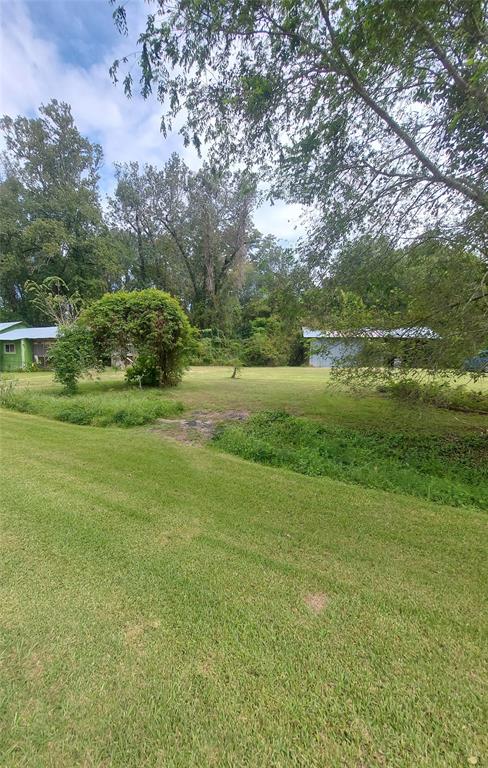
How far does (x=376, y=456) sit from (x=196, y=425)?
3.32 metres

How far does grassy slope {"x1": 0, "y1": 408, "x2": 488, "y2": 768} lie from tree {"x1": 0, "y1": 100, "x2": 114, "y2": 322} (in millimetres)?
28785

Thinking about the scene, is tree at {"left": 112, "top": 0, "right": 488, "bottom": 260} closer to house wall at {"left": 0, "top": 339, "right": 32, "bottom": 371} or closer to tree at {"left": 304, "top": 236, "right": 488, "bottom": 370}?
tree at {"left": 304, "top": 236, "right": 488, "bottom": 370}

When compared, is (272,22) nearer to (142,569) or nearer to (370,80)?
(370,80)

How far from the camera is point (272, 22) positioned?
3799 mm

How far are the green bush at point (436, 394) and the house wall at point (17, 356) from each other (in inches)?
899

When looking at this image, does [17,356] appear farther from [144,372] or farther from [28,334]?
[144,372]

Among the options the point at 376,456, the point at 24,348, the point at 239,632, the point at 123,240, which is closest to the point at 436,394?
the point at 376,456

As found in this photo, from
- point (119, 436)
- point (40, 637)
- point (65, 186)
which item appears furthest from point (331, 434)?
point (65, 186)

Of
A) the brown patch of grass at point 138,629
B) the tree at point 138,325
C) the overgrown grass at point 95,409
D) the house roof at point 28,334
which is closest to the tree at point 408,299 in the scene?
the overgrown grass at point 95,409

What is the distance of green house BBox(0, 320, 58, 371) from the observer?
21.2 metres

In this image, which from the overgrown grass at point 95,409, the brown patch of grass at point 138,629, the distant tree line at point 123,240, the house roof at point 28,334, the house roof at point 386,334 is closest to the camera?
the brown patch of grass at point 138,629

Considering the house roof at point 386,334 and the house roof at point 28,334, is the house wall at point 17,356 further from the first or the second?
the house roof at point 386,334

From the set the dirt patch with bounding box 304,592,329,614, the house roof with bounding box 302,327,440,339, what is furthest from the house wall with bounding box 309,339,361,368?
the dirt patch with bounding box 304,592,329,614

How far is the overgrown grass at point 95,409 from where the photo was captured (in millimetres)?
6352
